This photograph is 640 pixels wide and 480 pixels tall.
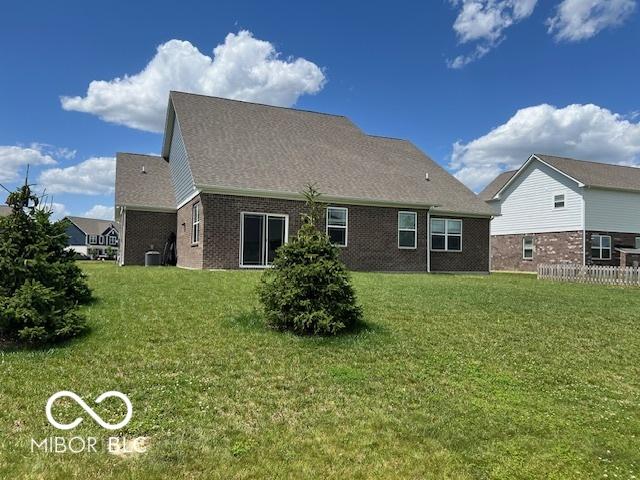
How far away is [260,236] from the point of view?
682 inches

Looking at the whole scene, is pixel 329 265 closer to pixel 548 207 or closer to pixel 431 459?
pixel 431 459

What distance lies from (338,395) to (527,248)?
29.2m

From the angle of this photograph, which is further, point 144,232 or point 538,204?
point 538,204

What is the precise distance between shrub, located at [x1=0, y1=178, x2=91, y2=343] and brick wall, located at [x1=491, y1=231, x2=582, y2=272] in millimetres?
27546

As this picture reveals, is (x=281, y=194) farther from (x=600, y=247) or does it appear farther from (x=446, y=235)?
(x=600, y=247)

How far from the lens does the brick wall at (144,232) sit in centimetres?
2127

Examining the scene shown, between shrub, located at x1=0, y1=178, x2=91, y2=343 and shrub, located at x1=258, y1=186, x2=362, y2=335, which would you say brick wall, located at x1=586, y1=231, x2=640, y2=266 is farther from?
shrub, located at x1=0, y1=178, x2=91, y2=343

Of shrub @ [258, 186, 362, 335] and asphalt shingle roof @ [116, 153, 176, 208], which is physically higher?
asphalt shingle roof @ [116, 153, 176, 208]

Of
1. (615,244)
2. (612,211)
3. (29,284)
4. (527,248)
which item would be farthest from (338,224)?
(615,244)

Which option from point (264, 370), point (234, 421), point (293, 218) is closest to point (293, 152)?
point (293, 218)

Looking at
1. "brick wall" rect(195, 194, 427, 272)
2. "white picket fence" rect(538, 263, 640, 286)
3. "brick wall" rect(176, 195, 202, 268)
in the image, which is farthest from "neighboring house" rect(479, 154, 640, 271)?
"brick wall" rect(176, 195, 202, 268)

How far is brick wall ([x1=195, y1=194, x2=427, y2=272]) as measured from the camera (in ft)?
53.8

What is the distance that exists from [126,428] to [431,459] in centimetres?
255

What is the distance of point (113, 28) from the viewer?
14.8 m
